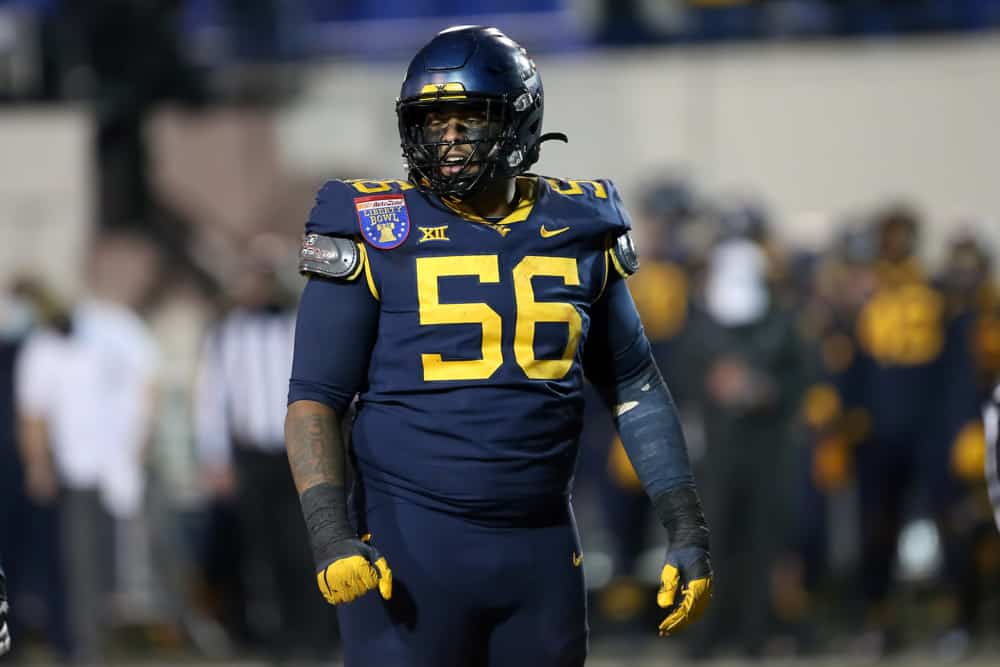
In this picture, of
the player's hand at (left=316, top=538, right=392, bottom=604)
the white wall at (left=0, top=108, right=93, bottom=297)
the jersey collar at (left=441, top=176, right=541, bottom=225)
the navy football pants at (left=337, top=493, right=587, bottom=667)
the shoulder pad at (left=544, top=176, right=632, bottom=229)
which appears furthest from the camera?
the white wall at (left=0, top=108, right=93, bottom=297)

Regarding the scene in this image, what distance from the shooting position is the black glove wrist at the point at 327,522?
3.41 meters

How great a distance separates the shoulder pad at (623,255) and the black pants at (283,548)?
4502mm

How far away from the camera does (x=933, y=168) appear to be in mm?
11648

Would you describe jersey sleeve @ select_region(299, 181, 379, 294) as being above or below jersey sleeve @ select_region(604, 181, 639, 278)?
above

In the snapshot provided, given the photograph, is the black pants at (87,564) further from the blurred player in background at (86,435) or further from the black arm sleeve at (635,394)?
the black arm sleeve at (635,394)

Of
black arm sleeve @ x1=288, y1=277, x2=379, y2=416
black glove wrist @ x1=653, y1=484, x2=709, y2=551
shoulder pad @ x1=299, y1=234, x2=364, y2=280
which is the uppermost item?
shoulder pad @ x1=299, y1=234, x2=364, y2=280

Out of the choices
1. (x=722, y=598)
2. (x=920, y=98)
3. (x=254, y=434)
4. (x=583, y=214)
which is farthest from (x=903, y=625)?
(x=583, y=214)

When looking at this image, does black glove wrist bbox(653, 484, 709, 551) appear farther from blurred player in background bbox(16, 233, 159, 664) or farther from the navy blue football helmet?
blurred player in background bbox(16, 233, 159, 664)

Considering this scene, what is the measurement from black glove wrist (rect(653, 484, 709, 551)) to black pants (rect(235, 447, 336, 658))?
4.47 meters

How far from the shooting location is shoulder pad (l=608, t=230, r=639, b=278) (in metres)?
3.79

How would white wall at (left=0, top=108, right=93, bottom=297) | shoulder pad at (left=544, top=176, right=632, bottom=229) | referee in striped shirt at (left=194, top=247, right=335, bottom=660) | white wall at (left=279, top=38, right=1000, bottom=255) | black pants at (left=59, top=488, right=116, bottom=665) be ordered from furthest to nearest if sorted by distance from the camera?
white wall at (left=279, top=38, right=1000, bottom=255) < white wall at (left=0, top=108, right=93, bottom=297) < black pants at (left=59, top=488, right=116, bottom=665) < referee in striped shirt at (left=194, top=247, right=335, bottom=660) < shoulder pad at (left=544, top=176, right=632, bottom=229)

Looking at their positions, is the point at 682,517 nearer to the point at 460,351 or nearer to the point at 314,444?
the point at 460,351

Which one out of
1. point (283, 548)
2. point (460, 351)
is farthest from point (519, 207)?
point (283, 548)

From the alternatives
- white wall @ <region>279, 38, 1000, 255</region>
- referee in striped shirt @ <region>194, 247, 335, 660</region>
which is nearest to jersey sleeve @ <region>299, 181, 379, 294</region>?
referee in striped shirt @ <region>194, 247, 335, 660</region>
